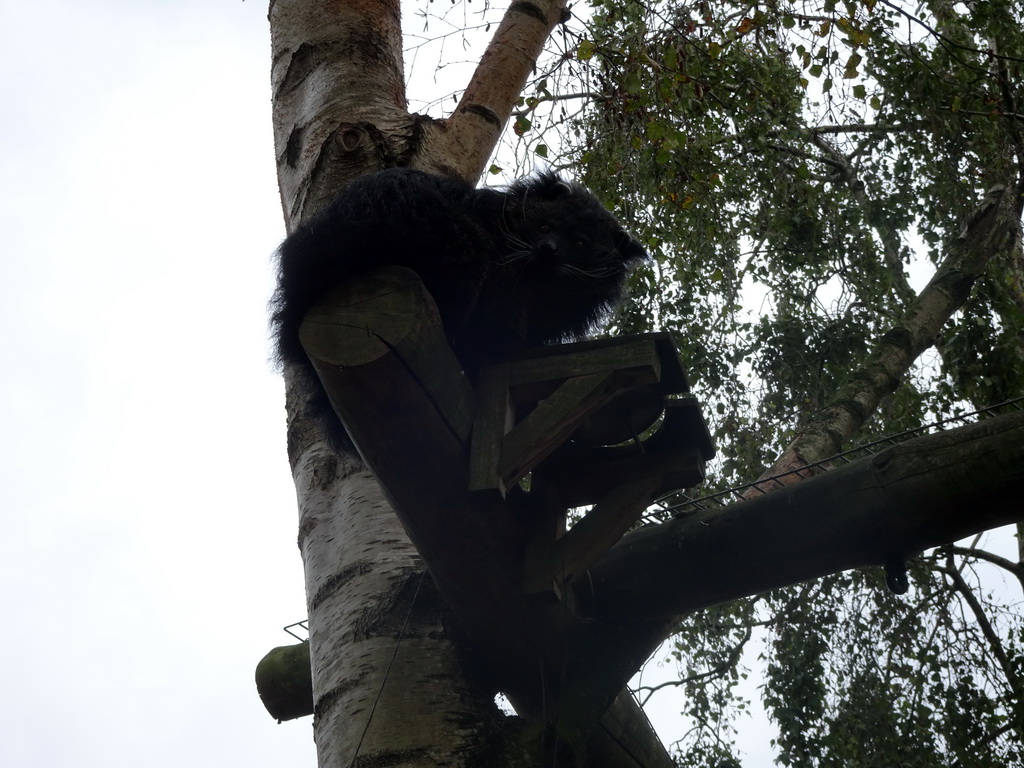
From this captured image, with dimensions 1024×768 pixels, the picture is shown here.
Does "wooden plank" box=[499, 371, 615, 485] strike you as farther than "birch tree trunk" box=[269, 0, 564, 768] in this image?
No

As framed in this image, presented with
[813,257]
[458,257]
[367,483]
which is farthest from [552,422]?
[813,257]

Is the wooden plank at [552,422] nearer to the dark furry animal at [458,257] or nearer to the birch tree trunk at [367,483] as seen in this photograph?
the dark furry animal at [458,257]

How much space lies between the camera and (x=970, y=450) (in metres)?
1.80

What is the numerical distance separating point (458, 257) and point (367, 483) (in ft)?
1.95

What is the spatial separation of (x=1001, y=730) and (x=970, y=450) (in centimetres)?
325

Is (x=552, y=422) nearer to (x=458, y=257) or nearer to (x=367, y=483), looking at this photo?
(x=458, y=257)

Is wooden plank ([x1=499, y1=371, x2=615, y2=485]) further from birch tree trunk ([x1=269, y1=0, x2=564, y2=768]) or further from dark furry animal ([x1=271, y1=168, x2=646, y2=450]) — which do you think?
birch tree trunk ([x1=269, y1=0, x2=564, y2=768])

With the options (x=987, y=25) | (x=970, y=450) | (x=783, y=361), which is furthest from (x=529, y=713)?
(x=987, y=25)

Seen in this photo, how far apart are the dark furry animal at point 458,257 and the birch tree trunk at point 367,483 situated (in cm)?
24

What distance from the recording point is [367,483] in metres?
2.37

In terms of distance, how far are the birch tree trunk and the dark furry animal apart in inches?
9.5

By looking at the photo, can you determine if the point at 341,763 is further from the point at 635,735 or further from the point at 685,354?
the point at 685,354

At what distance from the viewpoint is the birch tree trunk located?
6.46ft

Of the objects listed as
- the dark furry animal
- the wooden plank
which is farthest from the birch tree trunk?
the wooden plank
